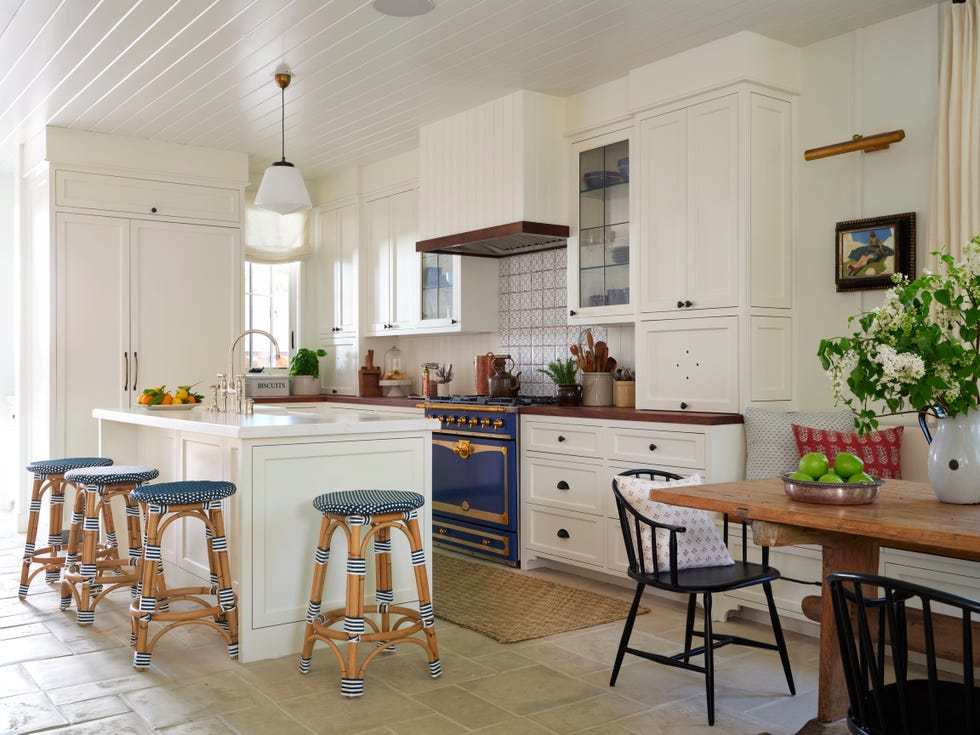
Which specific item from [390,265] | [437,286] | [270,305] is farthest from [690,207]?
[270,305]

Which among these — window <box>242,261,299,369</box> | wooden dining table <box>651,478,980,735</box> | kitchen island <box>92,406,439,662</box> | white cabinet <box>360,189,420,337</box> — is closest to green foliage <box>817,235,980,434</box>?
wooden dining table <box>651,478,980,735</box>

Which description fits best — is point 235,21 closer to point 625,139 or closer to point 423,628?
point 625,139

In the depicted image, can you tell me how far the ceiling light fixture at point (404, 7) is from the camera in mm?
3748

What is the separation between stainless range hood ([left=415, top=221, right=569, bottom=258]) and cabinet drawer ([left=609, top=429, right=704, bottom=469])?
1.27m

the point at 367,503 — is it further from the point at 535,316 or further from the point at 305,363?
the point at 305,363

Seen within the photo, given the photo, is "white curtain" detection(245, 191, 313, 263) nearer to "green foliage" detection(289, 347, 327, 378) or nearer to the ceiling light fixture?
"green foliage" detection(289, 347, 327, 378)

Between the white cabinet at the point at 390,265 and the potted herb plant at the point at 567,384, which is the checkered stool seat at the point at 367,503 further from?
the white cabinet at the point at 390,265

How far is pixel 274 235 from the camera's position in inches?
289

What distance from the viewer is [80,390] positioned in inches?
235

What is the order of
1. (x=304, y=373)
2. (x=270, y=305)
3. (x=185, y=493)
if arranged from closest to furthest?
1. (x=185, y=493)
2. (x=304, y=373)
3. (x=270, y=305)

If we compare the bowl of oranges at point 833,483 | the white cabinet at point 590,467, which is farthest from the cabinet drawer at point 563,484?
the bowl of oranges at point 833,483

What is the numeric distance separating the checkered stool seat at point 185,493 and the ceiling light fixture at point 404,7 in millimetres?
2080

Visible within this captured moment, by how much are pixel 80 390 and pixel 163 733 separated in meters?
3.78

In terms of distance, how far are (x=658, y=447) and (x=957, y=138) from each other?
1822mm
